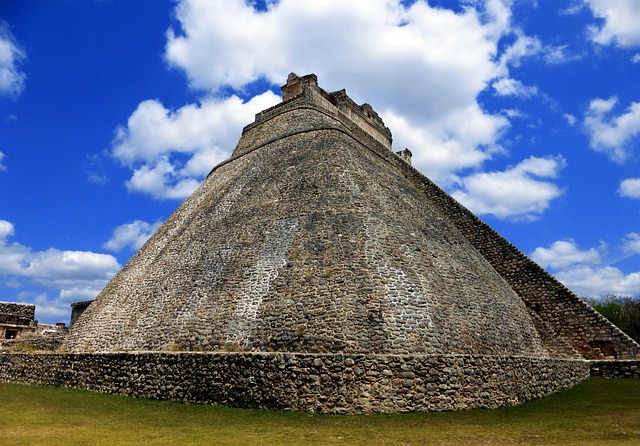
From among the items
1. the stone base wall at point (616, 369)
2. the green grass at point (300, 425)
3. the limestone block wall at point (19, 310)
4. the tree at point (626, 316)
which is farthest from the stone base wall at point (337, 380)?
the tree at point (626, 316)

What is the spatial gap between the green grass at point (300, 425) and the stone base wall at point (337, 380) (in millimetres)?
290

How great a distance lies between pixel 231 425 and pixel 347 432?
2.13 metres

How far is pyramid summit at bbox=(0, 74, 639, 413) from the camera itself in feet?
31.8

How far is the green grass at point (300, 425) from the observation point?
717cm

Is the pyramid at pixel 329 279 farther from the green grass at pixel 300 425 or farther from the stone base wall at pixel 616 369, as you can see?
the green grass at pixel 300 425

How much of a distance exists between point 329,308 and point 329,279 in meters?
0.90

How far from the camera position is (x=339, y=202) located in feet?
46.4

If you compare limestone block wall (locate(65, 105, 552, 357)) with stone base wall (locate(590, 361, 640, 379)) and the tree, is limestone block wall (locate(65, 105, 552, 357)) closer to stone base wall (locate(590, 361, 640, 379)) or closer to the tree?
stone base wall (locate(590, 361, 640, 379))

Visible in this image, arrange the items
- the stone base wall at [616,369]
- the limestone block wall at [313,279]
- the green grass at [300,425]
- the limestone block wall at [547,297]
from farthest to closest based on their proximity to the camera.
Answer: the limestone block wall at [547,297] < the stone base wall at [616,369] < the limestone block wall at [313,279] < the green grass at [300,425]

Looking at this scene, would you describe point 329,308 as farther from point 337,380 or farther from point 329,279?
point 337,380

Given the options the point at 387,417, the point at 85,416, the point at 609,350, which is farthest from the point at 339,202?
the point at 609,350

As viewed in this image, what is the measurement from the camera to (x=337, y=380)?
9297mm

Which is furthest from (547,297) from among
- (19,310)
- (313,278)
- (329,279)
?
(19,310)

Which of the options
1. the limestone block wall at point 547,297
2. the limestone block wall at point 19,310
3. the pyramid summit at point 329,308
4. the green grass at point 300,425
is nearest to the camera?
the green grass at point 300,425
